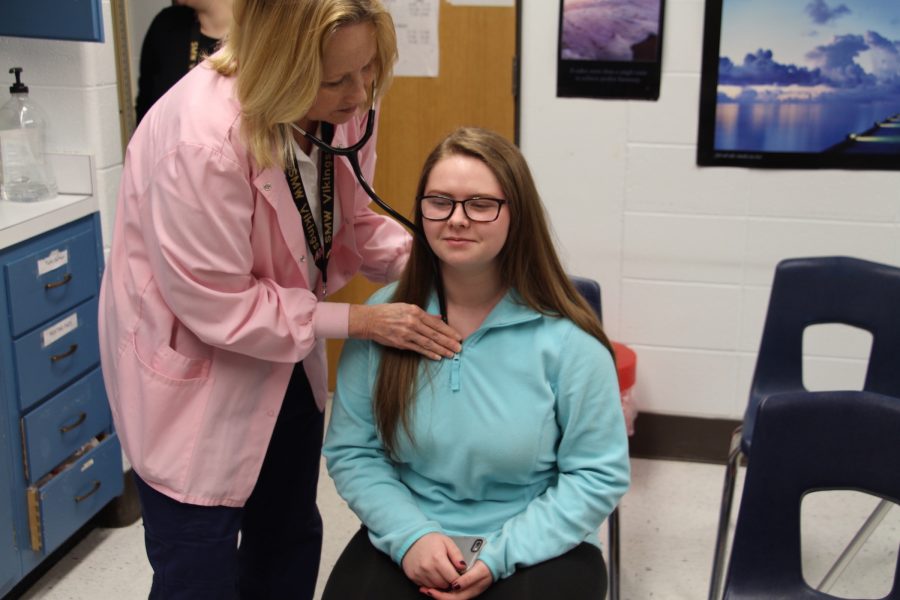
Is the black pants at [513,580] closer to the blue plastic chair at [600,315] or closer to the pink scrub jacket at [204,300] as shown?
the pink scrub jacket at [204,300]

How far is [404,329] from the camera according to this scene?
173 cm

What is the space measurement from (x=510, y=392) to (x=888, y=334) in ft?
3.51

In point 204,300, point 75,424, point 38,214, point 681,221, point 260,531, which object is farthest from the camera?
point 681,221

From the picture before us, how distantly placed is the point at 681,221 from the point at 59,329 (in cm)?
168

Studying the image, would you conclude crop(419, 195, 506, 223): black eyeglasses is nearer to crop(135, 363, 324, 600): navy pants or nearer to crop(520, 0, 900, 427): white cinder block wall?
crop(135, 363, 324, 600): navy pants

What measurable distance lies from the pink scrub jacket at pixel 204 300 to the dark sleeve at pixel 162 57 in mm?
1408

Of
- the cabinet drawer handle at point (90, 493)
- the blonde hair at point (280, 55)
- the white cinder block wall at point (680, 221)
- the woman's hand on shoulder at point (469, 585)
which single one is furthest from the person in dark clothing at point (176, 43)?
the woman's hand on shoulder at point (469, 585)

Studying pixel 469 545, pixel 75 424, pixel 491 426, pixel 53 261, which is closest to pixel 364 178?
pixel 491 426

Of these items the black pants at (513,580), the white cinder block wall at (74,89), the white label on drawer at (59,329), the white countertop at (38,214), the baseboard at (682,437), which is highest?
the white cinder block wall at (74,89)

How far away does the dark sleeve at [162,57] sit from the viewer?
3.05m

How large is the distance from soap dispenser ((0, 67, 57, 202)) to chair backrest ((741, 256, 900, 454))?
1716 mm

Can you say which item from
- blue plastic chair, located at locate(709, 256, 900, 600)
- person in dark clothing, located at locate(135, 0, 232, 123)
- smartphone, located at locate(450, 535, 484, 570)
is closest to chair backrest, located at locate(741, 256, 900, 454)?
blue plastic chair, located at locate(709, 256, 900, 600)

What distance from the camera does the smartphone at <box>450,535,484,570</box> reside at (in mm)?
1679

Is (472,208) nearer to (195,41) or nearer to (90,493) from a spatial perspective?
(90,493)
